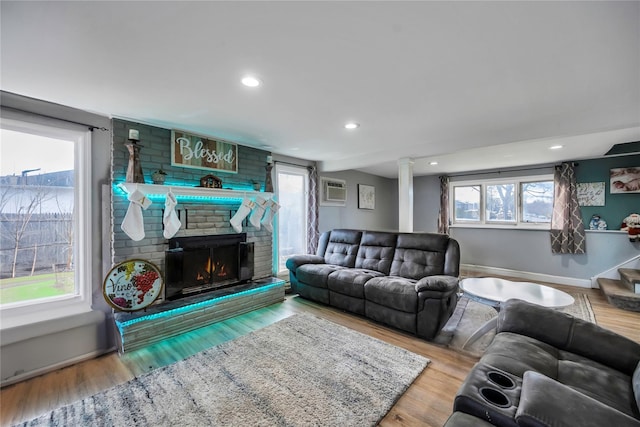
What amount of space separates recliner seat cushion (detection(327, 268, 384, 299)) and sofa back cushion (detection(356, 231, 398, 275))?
0.54 feet

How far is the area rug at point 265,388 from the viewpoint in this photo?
5.34ft

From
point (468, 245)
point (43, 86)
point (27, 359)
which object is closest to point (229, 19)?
point (43, 86)

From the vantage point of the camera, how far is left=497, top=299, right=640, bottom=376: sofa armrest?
142 cm

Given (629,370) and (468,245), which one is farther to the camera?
(468,245)

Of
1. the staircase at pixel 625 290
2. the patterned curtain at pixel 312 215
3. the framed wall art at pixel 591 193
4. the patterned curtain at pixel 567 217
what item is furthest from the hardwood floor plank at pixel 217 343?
the framed wall art at pixel 591 193

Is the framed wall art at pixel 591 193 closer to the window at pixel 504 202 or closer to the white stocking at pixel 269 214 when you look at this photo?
the window at pixel 504 202

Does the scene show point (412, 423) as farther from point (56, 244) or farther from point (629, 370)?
point (56, 244)

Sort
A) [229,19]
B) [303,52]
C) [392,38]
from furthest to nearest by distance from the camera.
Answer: [303,52], [392,38], [229,19]

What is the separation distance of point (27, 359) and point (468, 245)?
6736 mm

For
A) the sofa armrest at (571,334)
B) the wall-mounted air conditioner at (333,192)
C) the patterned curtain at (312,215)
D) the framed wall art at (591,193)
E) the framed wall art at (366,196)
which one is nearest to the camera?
the sofa armrest at (571,334)

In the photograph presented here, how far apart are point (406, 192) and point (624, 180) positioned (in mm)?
3487

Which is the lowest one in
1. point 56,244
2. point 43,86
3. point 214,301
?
point 214,301

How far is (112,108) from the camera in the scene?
2.33 m

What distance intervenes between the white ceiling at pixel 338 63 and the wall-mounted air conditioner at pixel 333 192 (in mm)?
2236
